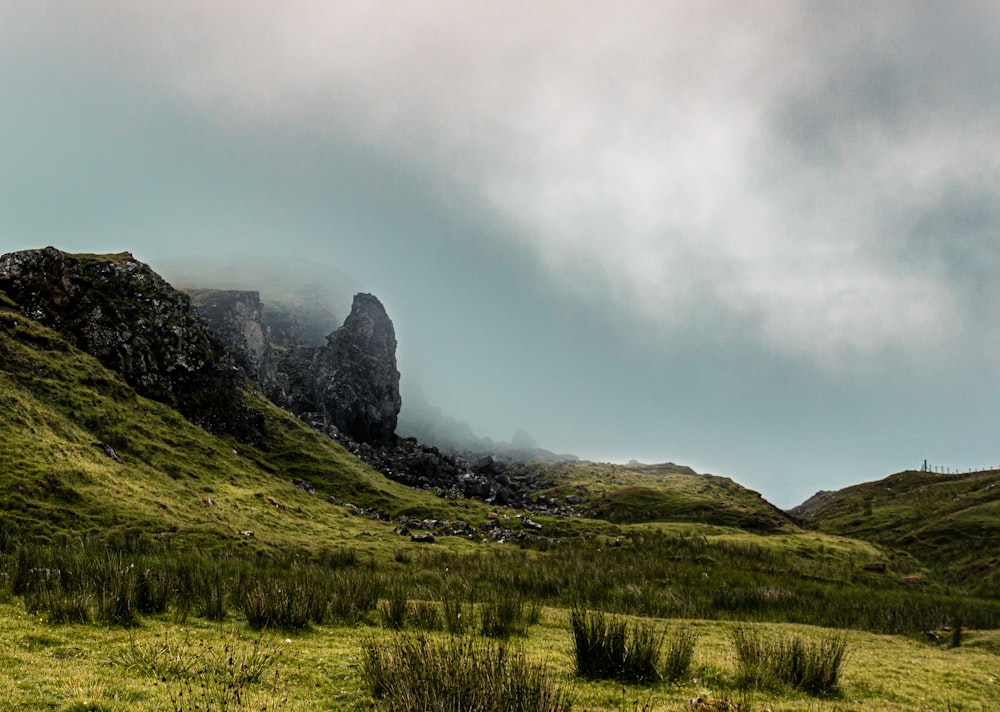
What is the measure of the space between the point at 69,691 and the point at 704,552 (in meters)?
37.0

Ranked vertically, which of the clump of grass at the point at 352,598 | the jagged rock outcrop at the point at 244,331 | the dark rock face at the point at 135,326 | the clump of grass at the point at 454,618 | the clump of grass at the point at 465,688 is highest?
the jagged rock outcrop at the point at 244,331

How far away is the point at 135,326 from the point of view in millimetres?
41938

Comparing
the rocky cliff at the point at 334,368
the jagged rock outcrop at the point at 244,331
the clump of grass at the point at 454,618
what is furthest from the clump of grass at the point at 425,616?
the jagged rock outcrop at the point at 244,331

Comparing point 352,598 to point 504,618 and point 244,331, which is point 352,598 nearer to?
point 504,618

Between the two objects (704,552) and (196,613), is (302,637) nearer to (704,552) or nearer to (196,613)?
(196,613)

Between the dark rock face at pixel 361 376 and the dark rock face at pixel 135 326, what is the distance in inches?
1278

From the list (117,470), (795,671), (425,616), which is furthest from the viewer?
(117,470)

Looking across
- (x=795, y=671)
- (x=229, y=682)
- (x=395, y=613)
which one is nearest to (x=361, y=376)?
(x=395, y=613)

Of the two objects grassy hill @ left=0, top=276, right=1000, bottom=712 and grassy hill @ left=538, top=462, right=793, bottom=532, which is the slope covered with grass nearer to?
grassy hill @ left=0, top=276, right=1000, bottom=712

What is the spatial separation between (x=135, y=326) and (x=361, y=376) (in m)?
49.4

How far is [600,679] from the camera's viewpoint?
25.0 ft

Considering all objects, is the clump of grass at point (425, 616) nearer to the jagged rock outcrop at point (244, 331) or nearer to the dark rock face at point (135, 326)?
the dark rock face at point (135, 326)

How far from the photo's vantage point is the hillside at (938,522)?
36312 millimetres

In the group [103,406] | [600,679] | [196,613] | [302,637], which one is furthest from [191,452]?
[600,679]
